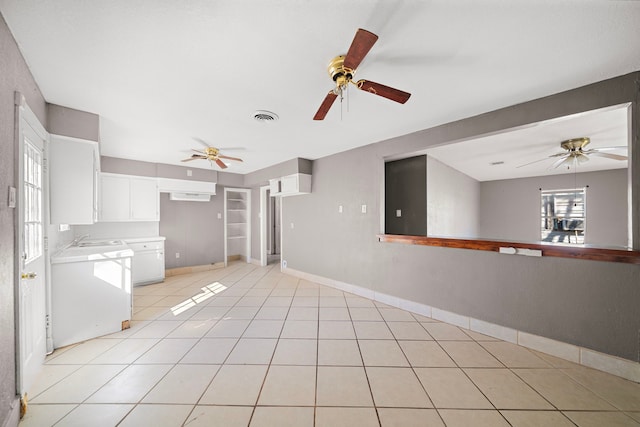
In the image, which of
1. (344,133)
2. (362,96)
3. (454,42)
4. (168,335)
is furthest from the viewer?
(344,133)

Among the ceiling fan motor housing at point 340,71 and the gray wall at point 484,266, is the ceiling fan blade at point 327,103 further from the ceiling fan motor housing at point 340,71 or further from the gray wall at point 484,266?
the gray wall at point 484,266

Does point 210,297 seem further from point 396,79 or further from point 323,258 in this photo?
point 396,79

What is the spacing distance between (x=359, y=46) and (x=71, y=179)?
2.96m

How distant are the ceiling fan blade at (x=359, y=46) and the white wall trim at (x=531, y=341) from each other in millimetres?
2881

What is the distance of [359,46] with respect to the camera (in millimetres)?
1252

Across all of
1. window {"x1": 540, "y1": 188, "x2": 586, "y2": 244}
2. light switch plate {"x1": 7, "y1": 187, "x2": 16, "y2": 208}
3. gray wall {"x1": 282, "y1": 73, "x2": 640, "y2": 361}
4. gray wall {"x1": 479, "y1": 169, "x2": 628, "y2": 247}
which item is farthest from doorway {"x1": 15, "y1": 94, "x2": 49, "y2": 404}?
window {"x1": 540, "y1": 188, "x2": 586, "y2": 244}

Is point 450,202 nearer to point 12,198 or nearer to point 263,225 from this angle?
point 263,225

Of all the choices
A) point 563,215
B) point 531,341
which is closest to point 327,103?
point 531,341

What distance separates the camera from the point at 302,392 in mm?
1664

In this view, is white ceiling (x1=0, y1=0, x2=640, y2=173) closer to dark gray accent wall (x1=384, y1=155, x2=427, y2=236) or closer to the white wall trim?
dark gray accent wall (x1=384, y1=155, x2=427, y2=236)

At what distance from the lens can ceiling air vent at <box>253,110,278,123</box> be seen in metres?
2.43

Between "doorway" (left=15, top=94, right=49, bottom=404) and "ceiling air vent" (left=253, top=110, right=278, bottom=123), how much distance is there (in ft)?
5.40

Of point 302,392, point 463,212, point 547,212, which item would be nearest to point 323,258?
point 302,392

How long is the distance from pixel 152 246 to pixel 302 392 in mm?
4241
